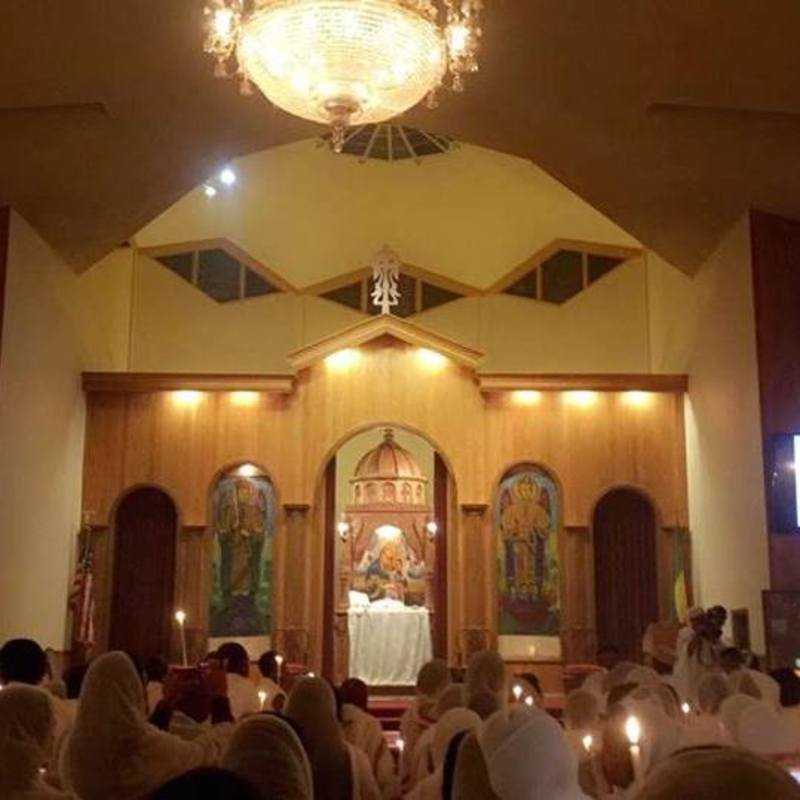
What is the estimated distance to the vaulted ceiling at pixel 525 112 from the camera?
10.2m

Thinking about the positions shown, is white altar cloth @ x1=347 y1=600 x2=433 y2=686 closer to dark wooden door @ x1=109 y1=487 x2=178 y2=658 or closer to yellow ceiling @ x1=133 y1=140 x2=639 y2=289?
dark wooden door @ x1=109 y1=487 x2=178 y2=658

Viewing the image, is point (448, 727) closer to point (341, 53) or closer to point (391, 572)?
point (341, 53)

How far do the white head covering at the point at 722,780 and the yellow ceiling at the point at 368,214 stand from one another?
1804cm

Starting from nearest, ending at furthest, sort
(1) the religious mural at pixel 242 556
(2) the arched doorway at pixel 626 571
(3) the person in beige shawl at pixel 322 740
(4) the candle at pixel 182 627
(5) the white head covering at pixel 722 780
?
(5) the white head covering at pixel 722 780 → (3) the person in beige shawl at pixel 322 740 → (4) the candle at pixel 182 627 → (1) the religious mural at pixel 242 556 → (2) the arched doorway at pixel 626 571

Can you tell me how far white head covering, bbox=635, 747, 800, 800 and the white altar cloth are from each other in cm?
1665

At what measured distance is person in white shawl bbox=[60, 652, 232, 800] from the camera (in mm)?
4203

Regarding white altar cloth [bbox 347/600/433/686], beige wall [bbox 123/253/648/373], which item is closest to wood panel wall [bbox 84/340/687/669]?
white altar cloth [bbox 347/600/433/686]

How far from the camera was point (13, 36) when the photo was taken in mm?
10125

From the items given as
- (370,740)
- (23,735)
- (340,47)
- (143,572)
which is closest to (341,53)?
(340,47)

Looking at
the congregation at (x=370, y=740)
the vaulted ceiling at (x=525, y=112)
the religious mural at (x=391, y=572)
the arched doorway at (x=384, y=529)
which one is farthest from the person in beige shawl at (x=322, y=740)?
the religious mural at (x=391, y=572)

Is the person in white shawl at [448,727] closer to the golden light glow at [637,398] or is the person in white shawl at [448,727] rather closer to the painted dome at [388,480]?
the golden light glow at [637,398]

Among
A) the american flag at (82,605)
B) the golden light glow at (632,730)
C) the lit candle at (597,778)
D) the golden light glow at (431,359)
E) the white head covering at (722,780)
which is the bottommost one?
the lit candle at (597,778)

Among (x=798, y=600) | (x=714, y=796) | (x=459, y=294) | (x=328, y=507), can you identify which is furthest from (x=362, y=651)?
(x=714, y=796)

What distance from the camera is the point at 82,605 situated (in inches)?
607
